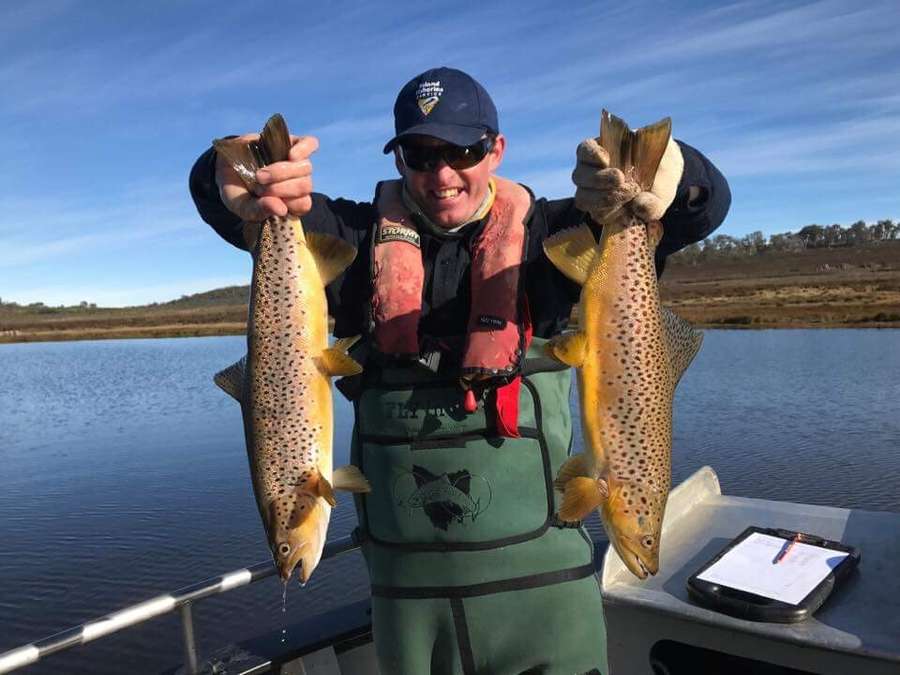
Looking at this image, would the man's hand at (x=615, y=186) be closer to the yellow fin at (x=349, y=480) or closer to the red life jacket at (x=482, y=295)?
the red life jacket at (x=482, y=295)

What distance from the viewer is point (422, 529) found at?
3.21 metres

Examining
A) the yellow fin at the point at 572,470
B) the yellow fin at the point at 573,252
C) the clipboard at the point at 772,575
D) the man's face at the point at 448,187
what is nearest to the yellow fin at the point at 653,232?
the yellow fin at the point at 573,252

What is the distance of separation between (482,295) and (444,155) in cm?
61

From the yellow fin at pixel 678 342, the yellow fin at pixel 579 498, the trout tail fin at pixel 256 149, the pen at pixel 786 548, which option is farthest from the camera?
the pen at pixel 786 548

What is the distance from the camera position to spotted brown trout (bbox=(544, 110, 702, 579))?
3092mm

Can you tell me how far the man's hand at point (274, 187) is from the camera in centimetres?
300

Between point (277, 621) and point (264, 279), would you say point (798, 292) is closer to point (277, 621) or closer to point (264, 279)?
point (277, 621)

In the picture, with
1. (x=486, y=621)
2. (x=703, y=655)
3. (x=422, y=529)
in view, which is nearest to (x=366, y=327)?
(x=422, y=529)

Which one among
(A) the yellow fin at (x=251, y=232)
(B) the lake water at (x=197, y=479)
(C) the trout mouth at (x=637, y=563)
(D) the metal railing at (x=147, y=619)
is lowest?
(B) the lake water at (x=197, y=479)

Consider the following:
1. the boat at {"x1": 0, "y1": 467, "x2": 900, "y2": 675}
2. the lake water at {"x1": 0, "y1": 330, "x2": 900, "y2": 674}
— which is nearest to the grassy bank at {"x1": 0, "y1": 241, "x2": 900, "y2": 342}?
the lake water at {"x1": 0, "y1": 330, "x2": 900, "y2": 674}

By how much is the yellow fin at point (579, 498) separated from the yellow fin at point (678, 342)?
0.60 meters

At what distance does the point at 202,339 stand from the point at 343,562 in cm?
5781

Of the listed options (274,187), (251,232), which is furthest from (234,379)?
(274,187)

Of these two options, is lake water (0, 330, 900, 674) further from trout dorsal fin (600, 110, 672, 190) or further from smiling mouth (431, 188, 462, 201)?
trout dorsal fin (600, 110, 672, 190)
